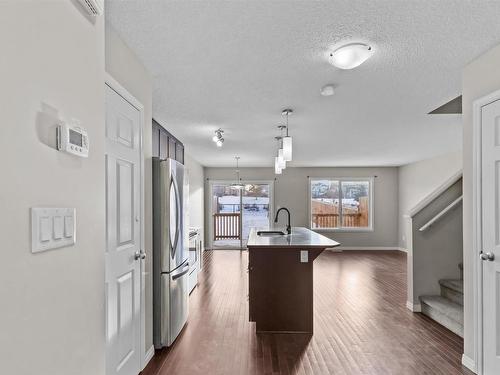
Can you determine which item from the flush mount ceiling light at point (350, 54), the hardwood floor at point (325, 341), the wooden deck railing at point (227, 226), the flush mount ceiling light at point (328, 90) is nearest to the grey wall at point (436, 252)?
the hardwood floor at point (325, 341)

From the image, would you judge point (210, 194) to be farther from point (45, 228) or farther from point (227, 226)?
point (45, 228)

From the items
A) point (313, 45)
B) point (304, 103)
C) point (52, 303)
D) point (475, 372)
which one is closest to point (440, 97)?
point (304, 103)

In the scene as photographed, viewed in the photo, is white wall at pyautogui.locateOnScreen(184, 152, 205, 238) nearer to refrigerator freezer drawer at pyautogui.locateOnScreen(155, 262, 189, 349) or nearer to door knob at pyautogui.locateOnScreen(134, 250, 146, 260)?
refrigerator freezer drawer at pyautogui.locateOnScreen(155, 262, 189, 349)

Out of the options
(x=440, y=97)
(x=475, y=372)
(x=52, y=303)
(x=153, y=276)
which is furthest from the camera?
(x=440, y=97)

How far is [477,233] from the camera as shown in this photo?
2.38 m

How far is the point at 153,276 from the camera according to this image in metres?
2.79

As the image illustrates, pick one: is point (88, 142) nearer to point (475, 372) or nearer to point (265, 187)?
point (475, 372)

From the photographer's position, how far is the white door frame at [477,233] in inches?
92.3

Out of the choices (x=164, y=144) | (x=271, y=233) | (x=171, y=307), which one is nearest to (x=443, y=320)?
(x=271, y=233)

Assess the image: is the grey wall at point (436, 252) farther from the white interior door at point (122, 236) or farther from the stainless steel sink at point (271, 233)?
the white interior door at point (122, 236)

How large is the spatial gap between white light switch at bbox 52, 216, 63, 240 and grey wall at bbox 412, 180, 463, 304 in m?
3.86

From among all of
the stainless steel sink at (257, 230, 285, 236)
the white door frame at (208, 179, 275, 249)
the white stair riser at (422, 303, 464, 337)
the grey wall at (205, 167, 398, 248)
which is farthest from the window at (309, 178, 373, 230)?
the white stair riser at (422, 303, 464, 337)

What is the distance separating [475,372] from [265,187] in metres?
6.97

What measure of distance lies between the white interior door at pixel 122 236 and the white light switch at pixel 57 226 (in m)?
0.99
